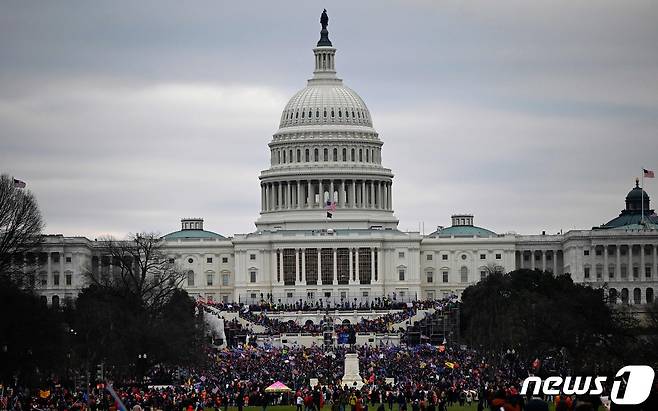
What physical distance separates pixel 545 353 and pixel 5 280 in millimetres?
33009

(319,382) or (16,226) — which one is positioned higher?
(16,226)

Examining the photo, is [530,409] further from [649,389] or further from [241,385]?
[241,385]

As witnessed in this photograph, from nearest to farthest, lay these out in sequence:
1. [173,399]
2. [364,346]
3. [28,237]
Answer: [173,399]
[28,237]
[364,346]

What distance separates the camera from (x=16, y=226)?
120 m

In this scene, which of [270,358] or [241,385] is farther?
[270,358]

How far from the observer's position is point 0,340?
98.2 metres

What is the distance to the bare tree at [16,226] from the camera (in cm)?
11775

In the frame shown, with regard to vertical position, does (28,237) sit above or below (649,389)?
above

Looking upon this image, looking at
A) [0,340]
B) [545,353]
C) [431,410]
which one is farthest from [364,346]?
[431,410]

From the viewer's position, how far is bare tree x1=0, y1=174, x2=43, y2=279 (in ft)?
386

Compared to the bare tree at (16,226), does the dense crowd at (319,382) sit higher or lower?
lower

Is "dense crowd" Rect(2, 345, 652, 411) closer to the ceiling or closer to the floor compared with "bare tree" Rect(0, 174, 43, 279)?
closer to the floor

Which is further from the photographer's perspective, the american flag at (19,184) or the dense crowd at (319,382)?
the american flag at (19,184)

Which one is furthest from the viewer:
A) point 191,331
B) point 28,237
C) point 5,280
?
point 191,331
